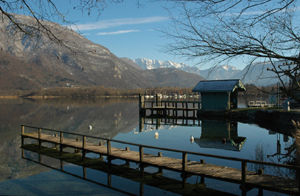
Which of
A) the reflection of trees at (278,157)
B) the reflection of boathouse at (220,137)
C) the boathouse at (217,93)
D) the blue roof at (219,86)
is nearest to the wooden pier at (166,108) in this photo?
the boathouse at (217,93)

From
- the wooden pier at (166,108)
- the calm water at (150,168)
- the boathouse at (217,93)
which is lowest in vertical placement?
the calm water at (150,168)

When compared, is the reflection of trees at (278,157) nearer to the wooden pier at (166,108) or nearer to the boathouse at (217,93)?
the boathouse at (217,93)

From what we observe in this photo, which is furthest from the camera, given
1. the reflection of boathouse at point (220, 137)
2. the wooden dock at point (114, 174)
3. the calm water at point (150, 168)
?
the reflection of boathouse at point (220, 137)

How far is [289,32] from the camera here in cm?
547

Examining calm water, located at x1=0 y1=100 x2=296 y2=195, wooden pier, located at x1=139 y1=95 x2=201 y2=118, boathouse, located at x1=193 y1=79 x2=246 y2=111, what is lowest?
calm water, located at x1=0 y1=100 x2=296 y2=195

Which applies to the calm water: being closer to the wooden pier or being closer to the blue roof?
the blue roof

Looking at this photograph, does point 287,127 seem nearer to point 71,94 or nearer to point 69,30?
point 69,30

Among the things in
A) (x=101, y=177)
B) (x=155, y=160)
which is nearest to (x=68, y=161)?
(x=101, y=177)

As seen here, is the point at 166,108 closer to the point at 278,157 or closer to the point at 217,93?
the point at 217,93

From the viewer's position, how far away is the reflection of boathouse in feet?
72.5

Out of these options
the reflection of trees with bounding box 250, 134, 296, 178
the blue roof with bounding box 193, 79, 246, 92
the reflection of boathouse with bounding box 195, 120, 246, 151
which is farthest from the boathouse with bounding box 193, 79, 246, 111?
the reflection of trees with bounding box 250, 134, 296, 178

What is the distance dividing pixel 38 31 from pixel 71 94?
603ft

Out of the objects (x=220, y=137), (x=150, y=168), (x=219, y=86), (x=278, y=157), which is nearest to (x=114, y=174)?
(x=150, y=168)

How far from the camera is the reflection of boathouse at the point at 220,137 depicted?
2211 cm
